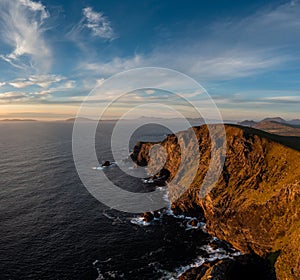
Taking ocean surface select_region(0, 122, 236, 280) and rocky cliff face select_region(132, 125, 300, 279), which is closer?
ocean surface select_region(0, 122, 236, 280)

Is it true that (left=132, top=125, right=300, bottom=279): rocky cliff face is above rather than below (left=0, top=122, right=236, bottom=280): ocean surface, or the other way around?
above

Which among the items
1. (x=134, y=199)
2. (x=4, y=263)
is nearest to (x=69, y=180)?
(x=134, y=199)

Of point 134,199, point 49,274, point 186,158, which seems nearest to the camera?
point 49,274

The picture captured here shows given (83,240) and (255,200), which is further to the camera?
(83,240)

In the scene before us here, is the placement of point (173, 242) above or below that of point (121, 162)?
below

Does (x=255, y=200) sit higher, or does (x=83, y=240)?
(x=255, y=200)

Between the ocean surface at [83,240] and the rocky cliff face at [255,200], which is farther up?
the rocky cliff face at [255,200]

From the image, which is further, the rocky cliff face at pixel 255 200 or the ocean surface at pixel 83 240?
the rocky cliff face at pixel 255 200

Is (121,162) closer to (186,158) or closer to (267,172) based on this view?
(186,158)
